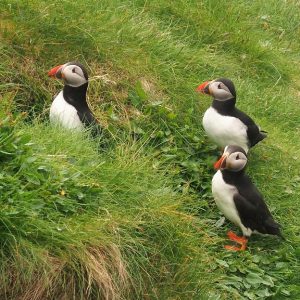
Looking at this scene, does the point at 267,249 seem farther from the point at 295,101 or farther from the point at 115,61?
the point at 295,101

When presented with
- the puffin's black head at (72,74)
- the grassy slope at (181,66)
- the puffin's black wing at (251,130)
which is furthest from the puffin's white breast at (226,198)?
the puffin's black head at (72,74)

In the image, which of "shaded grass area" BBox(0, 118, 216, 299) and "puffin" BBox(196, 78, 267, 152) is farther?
"puffin" BBox(196, 78, 267, 152)

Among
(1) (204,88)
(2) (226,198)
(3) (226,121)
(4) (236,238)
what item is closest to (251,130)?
(3) (226,121)

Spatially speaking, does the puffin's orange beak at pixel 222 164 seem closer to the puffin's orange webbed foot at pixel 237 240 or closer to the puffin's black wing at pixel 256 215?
the puffin's black wing at pixel 256 215

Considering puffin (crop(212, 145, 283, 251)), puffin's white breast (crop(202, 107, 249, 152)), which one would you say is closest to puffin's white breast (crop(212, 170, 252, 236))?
puffin (crop(212, 145, 283, 251))

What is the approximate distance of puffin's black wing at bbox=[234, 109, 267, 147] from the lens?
556cm

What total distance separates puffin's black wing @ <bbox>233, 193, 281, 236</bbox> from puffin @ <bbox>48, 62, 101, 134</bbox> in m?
1.05

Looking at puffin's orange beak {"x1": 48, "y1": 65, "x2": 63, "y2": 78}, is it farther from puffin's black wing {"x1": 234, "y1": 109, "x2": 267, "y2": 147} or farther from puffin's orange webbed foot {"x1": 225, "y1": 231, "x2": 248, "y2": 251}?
puffin's orange webbed foot {"x1": 225, "y1": 231, "x2": 248, "y2": 251}

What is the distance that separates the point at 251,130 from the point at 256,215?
0.90 m

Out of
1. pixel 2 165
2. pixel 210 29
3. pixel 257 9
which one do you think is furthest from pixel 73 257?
pixel 257 9

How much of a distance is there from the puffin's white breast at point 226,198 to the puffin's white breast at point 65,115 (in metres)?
0.96

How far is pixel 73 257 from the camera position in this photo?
3703mm

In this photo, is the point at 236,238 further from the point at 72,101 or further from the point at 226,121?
the point at 72,101

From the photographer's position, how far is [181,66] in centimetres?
626
